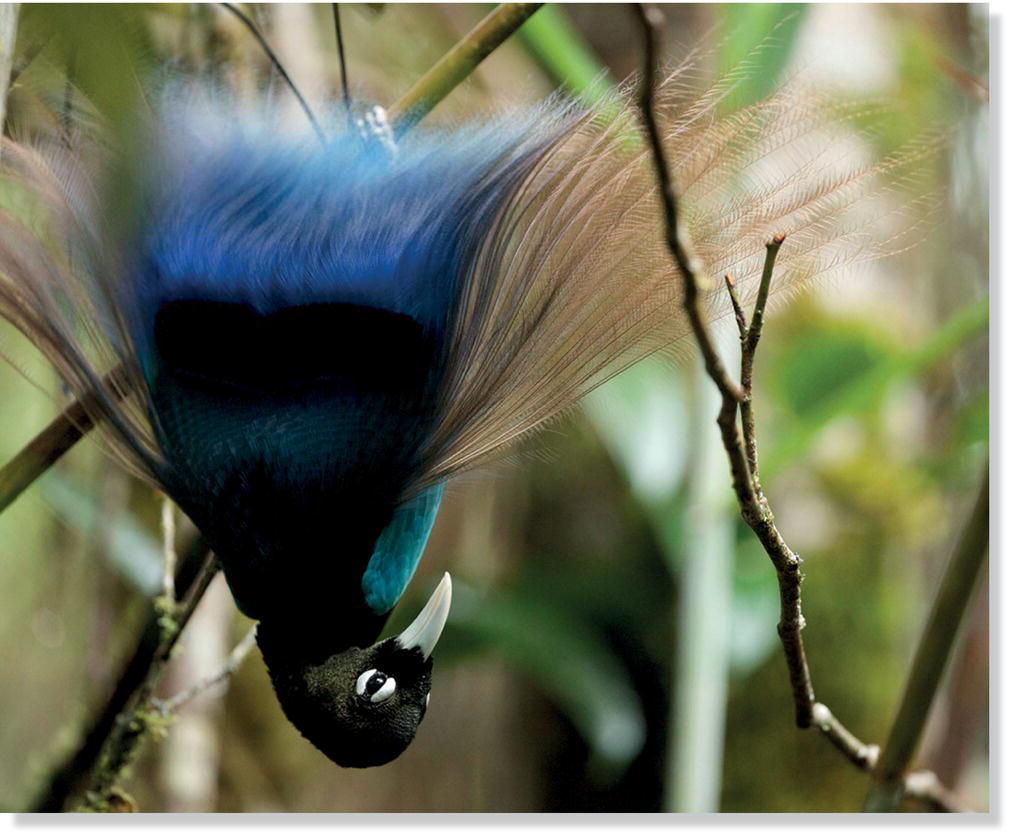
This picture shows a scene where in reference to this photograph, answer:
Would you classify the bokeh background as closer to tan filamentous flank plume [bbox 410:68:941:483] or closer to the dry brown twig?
tan filamentous flank plume [bbox 410:68:941:483]

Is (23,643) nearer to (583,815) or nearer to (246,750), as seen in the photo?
(246,750)

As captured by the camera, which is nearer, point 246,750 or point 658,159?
point 658,159

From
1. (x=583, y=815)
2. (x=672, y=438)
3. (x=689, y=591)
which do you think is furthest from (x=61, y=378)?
(x=672, y=438)

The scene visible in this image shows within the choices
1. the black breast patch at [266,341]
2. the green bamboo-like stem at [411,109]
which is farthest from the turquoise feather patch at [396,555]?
the green bamboo-like stem at [411,109]

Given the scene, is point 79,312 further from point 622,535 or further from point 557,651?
point 622,535

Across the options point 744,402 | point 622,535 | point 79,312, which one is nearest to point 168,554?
point 79,312

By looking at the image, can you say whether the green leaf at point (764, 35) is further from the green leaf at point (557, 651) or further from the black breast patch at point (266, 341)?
the green leaf at point (557, 651)
